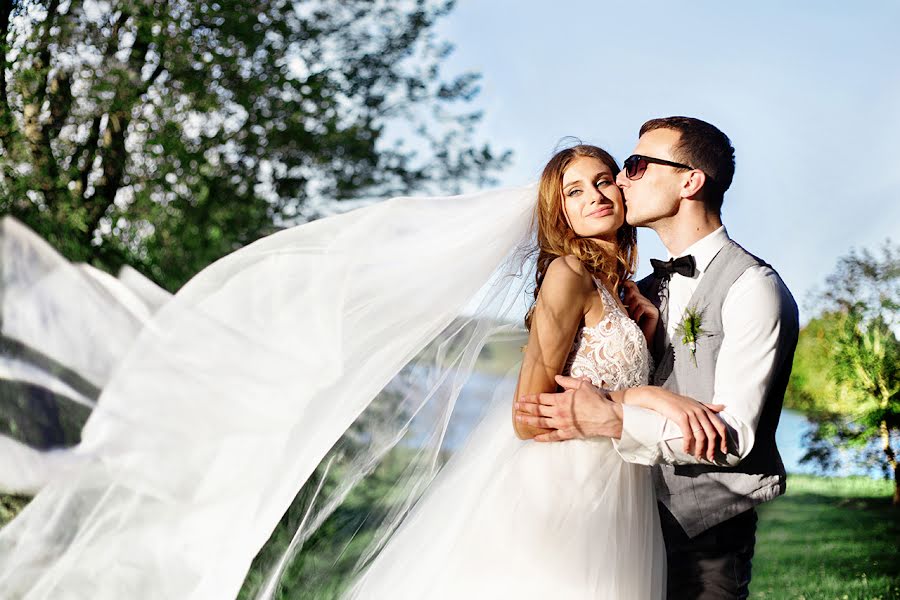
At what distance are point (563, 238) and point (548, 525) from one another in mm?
933

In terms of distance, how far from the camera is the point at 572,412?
2588 millimetres

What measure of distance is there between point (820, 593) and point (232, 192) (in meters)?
5.04

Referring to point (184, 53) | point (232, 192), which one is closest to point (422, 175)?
point (232, 192)

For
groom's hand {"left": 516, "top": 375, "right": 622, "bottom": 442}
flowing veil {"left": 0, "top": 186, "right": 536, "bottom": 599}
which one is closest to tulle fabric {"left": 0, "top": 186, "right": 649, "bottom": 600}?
flowing veil {"left": 0, "top": 186, "right": 536, "bottom": 599}

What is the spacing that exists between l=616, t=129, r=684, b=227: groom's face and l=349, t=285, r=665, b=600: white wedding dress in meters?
0.30

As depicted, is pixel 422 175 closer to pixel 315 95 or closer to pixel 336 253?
pixel 315 95

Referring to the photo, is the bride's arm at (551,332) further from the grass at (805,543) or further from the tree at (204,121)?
the tree at (204,121)

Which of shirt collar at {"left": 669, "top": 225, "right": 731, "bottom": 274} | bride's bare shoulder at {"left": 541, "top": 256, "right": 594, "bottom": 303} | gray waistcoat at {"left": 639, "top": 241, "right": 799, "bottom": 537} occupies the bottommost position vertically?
gray waistcoat at {"left": 639, "top": 241, "right": 799, "bottom": 537}

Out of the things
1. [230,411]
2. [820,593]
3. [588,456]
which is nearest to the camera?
[588,456]

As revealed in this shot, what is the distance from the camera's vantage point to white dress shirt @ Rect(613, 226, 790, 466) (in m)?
2.46

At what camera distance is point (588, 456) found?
8.77 ft

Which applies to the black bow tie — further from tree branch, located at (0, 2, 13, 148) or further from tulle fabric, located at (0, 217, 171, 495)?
tree branch, located at (0, 2, 13, 148)

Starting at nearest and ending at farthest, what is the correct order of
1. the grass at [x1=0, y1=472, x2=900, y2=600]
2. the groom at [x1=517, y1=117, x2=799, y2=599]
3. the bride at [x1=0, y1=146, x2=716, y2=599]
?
the groom at [x1=517, y1=117, x2=799, y2=599], the bride at [x1=0, y1=146, x2=716, y2=599], the grass at [x1=0, y1=472, x2=900, y2=600]

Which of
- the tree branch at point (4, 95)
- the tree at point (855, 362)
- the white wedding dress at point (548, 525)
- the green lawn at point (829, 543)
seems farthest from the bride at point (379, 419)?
the tree at point (855, 362)
